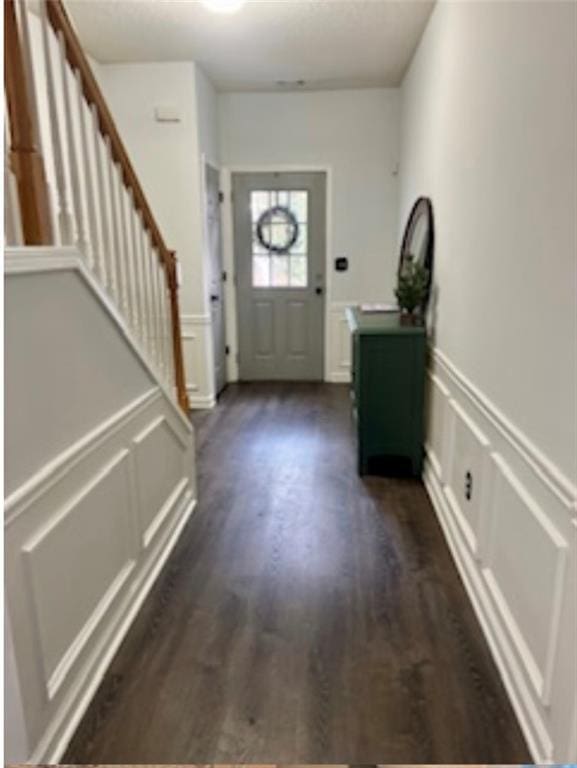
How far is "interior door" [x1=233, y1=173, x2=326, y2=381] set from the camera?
5.43 meters

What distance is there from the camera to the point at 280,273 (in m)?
5.63

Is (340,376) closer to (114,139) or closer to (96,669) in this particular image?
(114,139)

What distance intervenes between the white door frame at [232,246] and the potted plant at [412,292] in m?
2.09

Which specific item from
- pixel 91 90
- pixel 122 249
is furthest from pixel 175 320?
pixel 91 90

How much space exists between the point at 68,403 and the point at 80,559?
0.50m

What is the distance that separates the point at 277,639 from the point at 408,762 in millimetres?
624

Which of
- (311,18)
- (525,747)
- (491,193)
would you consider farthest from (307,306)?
(525,747)

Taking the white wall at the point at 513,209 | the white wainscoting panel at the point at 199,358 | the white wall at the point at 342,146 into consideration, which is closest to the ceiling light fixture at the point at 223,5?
the white wall at the point at 513,209

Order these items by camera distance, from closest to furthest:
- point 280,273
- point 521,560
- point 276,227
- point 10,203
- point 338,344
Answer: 1. point 10,203
2. point 521,560
3. point 276,227
4. point 280,273
5. point 338,344

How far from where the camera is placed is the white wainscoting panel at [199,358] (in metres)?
4.90

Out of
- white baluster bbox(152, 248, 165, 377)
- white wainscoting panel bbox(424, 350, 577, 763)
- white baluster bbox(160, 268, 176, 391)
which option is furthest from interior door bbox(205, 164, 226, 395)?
white wainscoting panel bbox(424, 350, 577, 763)

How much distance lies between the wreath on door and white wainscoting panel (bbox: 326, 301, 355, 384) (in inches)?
29.5

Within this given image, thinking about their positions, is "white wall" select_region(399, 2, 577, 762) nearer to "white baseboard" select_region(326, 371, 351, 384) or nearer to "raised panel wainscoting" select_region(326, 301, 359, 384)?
"raised panel wainscoting" select_region(326, 301, 359, 384)

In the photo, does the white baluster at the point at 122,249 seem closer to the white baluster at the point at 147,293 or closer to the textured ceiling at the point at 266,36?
the white baluster at the point at 147,293
